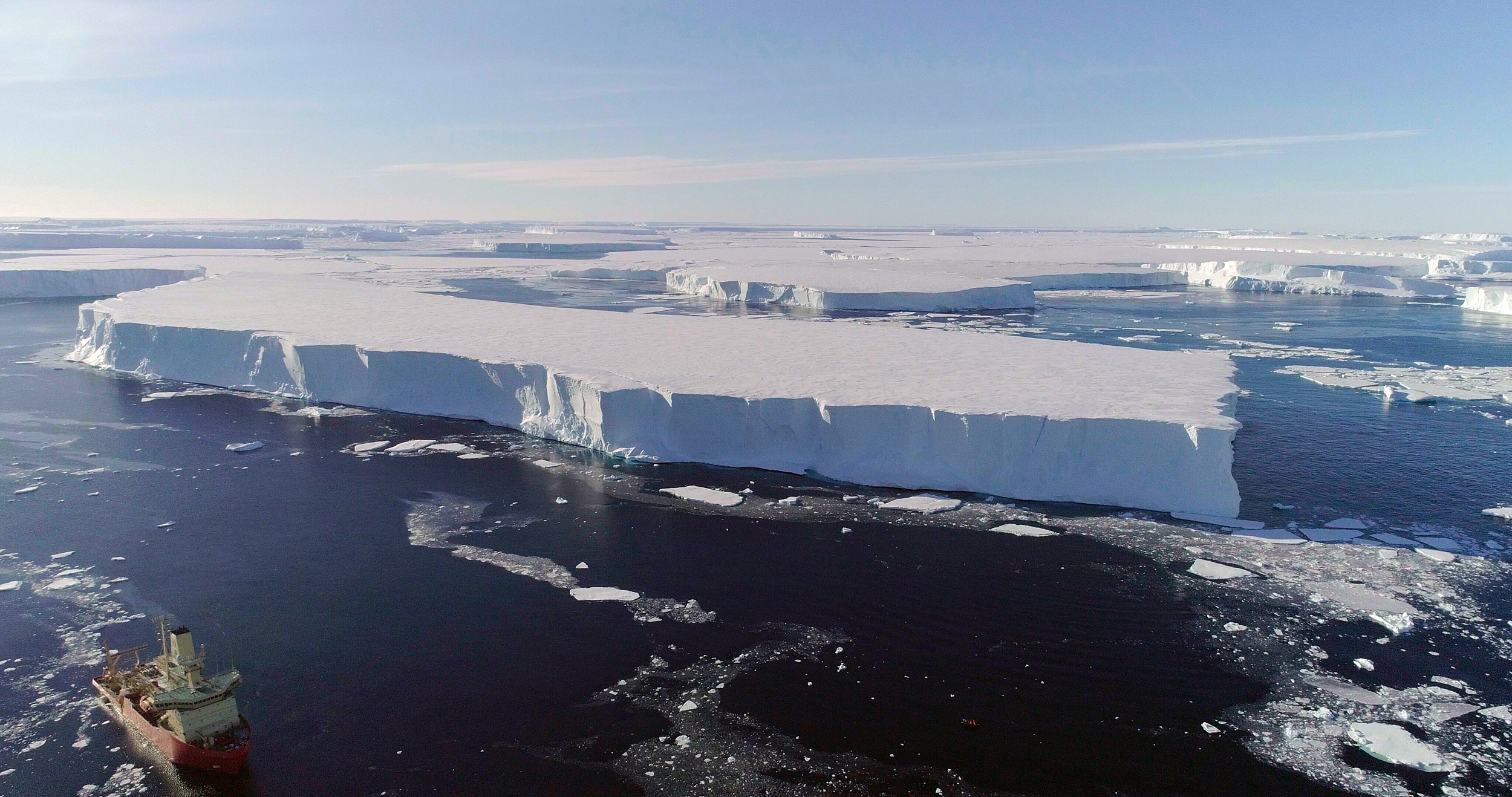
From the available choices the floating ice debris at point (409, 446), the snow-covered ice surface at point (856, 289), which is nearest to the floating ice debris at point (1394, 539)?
the floating ice debris at point (409, 446)

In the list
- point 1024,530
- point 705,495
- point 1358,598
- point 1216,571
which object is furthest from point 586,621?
point 1358,598

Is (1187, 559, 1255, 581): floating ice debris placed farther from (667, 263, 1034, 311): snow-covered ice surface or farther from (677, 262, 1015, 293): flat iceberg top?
(677, 262, 1015, 293): flat iceberg top

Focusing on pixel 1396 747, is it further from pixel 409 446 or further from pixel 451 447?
pixel 409 446

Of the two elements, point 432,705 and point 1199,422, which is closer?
point 432,705

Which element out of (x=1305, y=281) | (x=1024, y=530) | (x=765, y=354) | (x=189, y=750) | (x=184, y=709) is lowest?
(x=189, y=750)

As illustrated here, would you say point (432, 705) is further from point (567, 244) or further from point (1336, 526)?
point (567, 244)

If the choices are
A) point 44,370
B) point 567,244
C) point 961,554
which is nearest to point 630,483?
point 961,554
